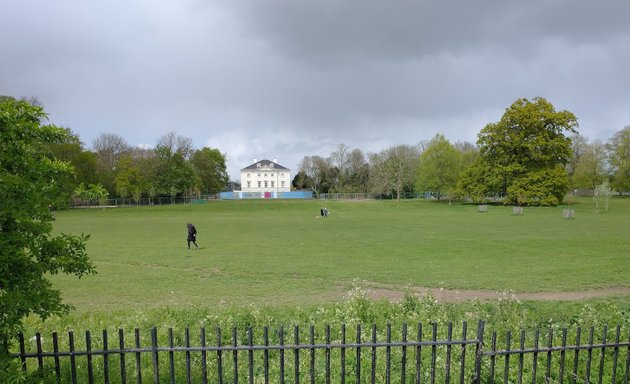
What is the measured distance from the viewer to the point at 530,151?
209 ft

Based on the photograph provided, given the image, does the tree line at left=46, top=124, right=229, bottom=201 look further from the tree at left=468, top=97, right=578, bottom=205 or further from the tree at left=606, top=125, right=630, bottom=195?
the tree at left=606, top=125, right=630, bottom=195

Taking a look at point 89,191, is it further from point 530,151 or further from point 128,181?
point 128,181

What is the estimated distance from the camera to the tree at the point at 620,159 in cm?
7569

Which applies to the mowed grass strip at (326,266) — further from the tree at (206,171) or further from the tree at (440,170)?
the tree at (206,171)

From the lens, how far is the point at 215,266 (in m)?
17.6

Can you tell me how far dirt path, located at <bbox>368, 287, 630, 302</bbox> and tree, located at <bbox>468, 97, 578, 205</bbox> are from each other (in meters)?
54.5

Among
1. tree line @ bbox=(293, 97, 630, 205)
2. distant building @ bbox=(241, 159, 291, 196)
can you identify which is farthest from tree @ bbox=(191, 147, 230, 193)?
tree line @ bbox=(293, 97, 630, 205)

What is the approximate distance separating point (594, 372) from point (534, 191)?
2467 inches

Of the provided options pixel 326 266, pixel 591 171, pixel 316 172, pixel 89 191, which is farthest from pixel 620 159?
pixel 89 191

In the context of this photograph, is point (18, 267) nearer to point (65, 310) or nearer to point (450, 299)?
point (65, 310)

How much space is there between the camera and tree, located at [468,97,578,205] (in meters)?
61.3

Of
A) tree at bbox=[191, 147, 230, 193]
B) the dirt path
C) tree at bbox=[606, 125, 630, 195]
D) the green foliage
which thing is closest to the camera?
the green foliage

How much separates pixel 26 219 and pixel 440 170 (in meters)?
81.9

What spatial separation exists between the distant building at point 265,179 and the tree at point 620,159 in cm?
8630
